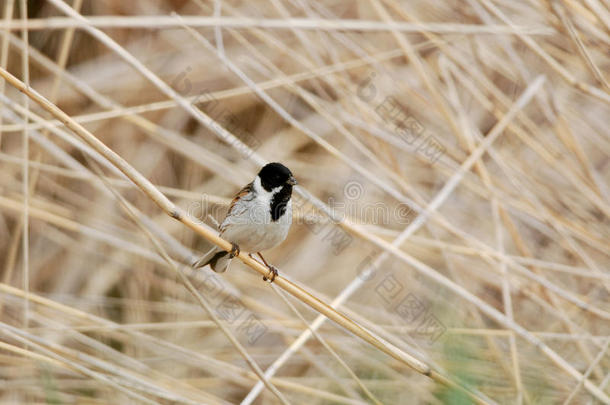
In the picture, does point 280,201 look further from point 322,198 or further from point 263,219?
point 322,198

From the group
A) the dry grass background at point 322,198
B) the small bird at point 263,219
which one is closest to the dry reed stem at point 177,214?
the dry grass background at point 322,198

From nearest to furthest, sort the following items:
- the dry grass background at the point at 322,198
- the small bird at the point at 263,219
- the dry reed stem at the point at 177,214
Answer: the dry reed stem at the point at 177,214
the small bird at the point at 263,219
the dry grass background at the point at 322,198

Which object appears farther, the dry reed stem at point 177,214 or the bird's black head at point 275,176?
the bird's black head at point 275,176

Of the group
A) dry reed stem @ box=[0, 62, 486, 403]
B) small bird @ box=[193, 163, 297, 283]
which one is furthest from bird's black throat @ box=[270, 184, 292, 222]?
dry reed stem @ box=[0, 62, 486, 403]

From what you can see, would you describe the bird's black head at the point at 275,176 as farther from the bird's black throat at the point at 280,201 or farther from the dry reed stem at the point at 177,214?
the dry reed stem at the point at 177,214

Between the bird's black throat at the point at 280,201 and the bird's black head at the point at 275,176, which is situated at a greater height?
the bird's black head at the point at 275,176

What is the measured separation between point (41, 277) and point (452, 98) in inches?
98.7

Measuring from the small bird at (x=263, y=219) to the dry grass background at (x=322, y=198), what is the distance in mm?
148

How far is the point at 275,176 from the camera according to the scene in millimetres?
2268

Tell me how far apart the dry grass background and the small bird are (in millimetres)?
148

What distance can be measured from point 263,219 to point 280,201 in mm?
95

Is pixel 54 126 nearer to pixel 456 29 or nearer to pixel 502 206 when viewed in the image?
pixel 456 29

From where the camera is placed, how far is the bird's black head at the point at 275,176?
223cm

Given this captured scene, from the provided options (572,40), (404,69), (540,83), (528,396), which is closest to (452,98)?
(540,83)
